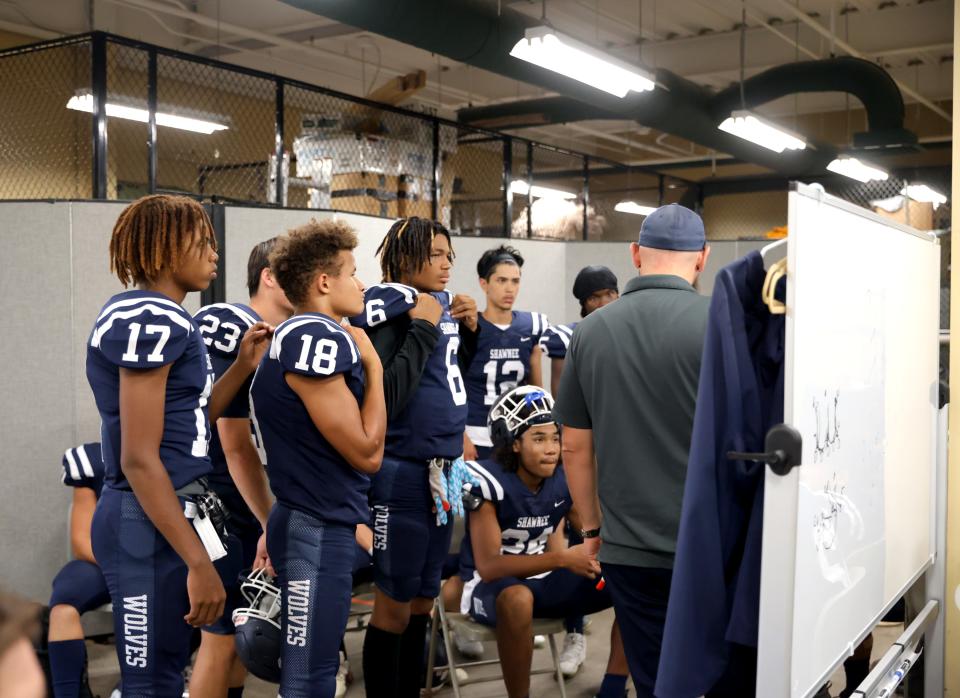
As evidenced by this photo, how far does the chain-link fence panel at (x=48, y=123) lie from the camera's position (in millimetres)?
7496

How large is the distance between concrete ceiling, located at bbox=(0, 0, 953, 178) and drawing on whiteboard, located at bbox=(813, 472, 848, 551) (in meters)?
5.52

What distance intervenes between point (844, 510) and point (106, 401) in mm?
1531

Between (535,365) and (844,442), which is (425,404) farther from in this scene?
(535,365)

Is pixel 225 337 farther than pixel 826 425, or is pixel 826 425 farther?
pixel 225 337

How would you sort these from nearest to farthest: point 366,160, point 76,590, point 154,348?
1. point 154,348
2. point 76,590
3. point 366,160

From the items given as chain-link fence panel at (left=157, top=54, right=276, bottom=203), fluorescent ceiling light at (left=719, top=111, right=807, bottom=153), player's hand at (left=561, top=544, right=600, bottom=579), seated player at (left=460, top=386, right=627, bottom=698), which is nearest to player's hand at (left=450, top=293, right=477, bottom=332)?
seated player at (left=460, top=386, right=627, bottom=698)

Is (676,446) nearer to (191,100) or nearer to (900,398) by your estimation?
(900,398)

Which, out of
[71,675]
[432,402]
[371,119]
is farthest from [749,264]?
[371,119]

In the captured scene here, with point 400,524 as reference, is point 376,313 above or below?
above

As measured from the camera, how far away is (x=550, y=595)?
3145 millimetres

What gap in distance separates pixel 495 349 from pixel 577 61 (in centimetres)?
258

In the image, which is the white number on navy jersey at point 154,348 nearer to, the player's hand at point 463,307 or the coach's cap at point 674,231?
the coach's cap at point 674,231

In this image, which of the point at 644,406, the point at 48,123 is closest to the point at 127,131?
the point at 48,123

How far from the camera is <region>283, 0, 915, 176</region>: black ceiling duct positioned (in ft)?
18.0
